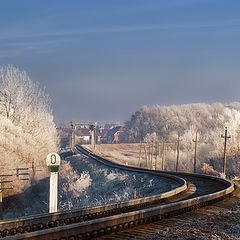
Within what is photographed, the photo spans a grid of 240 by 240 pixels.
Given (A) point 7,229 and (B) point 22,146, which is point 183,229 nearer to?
(A) point 7,229

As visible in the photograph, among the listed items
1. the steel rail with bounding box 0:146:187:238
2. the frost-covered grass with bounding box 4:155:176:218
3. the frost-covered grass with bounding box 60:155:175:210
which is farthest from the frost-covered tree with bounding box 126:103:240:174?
the steel rail with bounding box 0:146:187:238

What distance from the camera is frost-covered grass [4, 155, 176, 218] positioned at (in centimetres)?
4081

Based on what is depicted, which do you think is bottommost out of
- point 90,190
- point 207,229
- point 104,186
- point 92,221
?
point 90,190

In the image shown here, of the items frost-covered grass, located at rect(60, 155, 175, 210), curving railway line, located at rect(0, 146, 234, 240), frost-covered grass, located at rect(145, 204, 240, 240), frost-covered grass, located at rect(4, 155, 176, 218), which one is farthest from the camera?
frost-covered grass, located at rect(4, 155, 176, 218)

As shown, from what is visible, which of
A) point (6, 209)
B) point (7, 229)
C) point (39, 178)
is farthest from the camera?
point (39, 178)

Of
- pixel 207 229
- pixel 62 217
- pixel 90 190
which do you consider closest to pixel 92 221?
pixel 62 217

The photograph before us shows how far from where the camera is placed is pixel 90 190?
2072 inches

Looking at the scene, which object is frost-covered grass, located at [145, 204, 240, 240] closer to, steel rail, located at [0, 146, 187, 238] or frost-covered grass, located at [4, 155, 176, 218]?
steel rail, located at [0, 146, 187, 238]

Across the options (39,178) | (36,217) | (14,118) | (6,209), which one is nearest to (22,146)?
(39,178)

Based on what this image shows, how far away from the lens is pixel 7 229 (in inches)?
538

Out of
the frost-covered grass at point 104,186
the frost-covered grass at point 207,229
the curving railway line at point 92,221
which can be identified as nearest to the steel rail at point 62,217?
the curving railway line at point 92,221

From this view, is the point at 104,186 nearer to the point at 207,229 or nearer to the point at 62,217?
the point at 62,217

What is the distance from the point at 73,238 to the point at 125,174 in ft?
131

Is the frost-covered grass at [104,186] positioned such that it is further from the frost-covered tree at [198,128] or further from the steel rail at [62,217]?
the frost-covered tree at [198,128]
